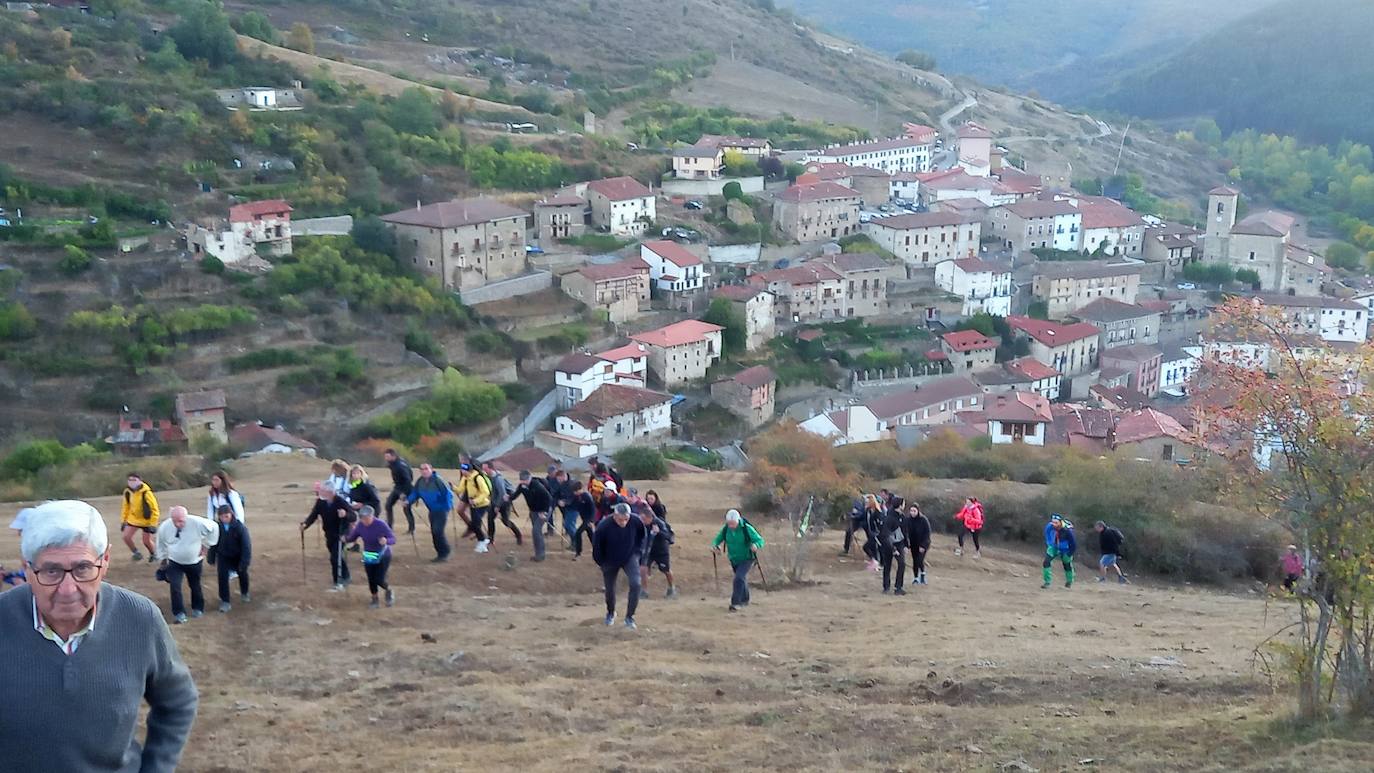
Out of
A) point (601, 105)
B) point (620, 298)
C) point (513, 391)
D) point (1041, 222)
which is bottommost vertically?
point (513, 391)

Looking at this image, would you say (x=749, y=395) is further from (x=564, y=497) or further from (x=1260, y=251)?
(x=1260, y=251)

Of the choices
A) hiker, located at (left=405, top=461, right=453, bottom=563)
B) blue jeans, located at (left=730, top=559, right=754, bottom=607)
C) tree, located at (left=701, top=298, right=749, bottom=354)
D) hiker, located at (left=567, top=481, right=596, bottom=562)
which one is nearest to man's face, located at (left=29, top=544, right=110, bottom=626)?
blue jeans, located at (left=730, top=559, right=754, bottom=607)

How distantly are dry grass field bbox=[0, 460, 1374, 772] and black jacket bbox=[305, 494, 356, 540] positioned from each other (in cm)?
59

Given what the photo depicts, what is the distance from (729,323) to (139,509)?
3944 centimetres

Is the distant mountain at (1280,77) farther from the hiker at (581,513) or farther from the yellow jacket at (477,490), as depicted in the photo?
the yellow jacket at (477,490)

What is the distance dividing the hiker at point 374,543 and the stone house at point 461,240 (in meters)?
38.6

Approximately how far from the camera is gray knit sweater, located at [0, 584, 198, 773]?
3.62 metres

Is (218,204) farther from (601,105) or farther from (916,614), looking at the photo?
(916,614)

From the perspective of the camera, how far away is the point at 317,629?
10625 millimetres

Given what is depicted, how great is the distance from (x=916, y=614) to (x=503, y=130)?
186 ft

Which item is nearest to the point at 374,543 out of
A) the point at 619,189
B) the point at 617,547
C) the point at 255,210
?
the point at 617,547

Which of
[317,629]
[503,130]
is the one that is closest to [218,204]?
[503,130]

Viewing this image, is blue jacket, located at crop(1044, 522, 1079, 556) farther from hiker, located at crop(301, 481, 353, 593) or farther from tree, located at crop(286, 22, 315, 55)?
tree, located at crop(286, 22, 315, 55)

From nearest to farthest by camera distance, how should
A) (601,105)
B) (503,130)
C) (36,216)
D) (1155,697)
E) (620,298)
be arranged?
(1155,697) → (36,216) → (620,298) → (503,130) → (601,105)
